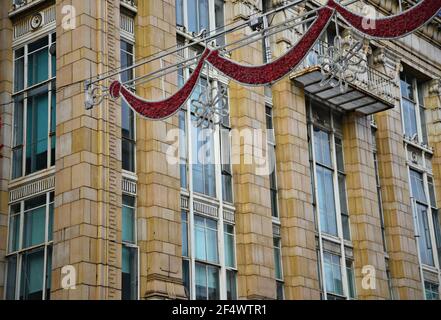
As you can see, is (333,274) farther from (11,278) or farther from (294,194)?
(11,278)

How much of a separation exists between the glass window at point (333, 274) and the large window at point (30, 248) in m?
10.9

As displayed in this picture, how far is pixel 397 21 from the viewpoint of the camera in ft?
61.2

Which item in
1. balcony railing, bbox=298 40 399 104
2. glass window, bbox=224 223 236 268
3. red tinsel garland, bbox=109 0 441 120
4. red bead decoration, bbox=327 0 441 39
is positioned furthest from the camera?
balcony railing, bbox=298 40 399 104

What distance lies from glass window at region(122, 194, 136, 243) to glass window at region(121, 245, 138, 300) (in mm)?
348

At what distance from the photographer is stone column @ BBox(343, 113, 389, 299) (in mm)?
33438

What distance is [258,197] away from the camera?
29.5 meters

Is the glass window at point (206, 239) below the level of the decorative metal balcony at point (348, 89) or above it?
below

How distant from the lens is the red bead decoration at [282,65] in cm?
1988

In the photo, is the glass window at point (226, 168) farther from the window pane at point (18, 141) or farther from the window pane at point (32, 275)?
the window pane at point (32, 275)

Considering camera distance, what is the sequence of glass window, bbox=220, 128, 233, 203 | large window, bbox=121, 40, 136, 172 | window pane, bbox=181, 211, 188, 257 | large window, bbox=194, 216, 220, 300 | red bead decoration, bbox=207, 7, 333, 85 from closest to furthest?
red bead decoration, bbox=207, 7, 333, 85 < large window, bbox=121, 40, 136, 172 < window pane, bbox=181, 211, 188, 257 < large window, bbox=194, 216, 220, 300 < glass window, bbox=220, 128, 233, 203

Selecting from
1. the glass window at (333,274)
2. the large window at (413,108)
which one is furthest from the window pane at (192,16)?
the large window at (413,108)

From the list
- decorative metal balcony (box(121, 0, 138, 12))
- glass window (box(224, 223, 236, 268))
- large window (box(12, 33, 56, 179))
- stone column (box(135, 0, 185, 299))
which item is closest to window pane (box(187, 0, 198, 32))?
stone column (box(135, 0, 185, 299))

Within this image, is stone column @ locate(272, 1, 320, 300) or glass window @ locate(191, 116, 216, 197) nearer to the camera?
glass window @ locate(191, 116, 216, 197)

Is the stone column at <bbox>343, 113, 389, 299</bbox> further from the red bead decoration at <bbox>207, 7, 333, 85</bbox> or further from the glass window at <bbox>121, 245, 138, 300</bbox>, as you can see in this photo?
the red bead decoration at <bbox>207, 7, 333, 85</bbox>
